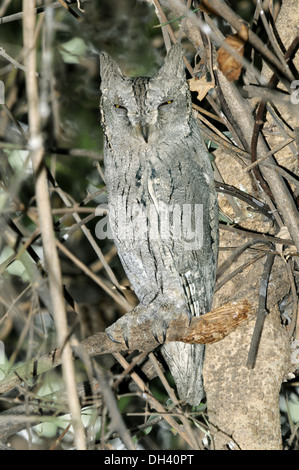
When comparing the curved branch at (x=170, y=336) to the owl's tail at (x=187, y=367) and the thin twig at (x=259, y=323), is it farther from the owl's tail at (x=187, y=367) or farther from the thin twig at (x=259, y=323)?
the owl's tail at (x=187, y=367)

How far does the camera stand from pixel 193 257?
1675mm

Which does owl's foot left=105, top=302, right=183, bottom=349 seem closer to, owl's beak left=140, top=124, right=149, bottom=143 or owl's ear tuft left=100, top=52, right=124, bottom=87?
owl's beak left=140, top=124, right=149, bottom=143

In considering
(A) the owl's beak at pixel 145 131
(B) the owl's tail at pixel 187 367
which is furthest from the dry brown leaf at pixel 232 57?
(B) the owl's tail at pixel 187 367

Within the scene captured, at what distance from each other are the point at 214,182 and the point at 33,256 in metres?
0.78

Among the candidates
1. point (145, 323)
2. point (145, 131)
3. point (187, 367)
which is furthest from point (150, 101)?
point (187, 367)

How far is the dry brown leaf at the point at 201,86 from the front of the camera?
1.60 meters

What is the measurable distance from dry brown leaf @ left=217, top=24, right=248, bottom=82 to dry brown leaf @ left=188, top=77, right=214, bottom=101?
171 millimetres

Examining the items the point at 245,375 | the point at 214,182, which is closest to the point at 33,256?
the point at 214,182

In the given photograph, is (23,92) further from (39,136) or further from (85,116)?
(39,136)

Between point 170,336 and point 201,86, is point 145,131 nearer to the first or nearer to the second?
point 201,86

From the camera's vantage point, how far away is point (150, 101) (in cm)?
156

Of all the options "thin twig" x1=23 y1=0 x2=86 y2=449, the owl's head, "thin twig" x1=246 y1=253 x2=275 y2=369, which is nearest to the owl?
the owl's head

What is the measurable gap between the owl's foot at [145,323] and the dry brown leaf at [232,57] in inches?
31.4

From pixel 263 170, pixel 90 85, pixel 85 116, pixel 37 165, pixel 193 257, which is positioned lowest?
pixel 193 257
